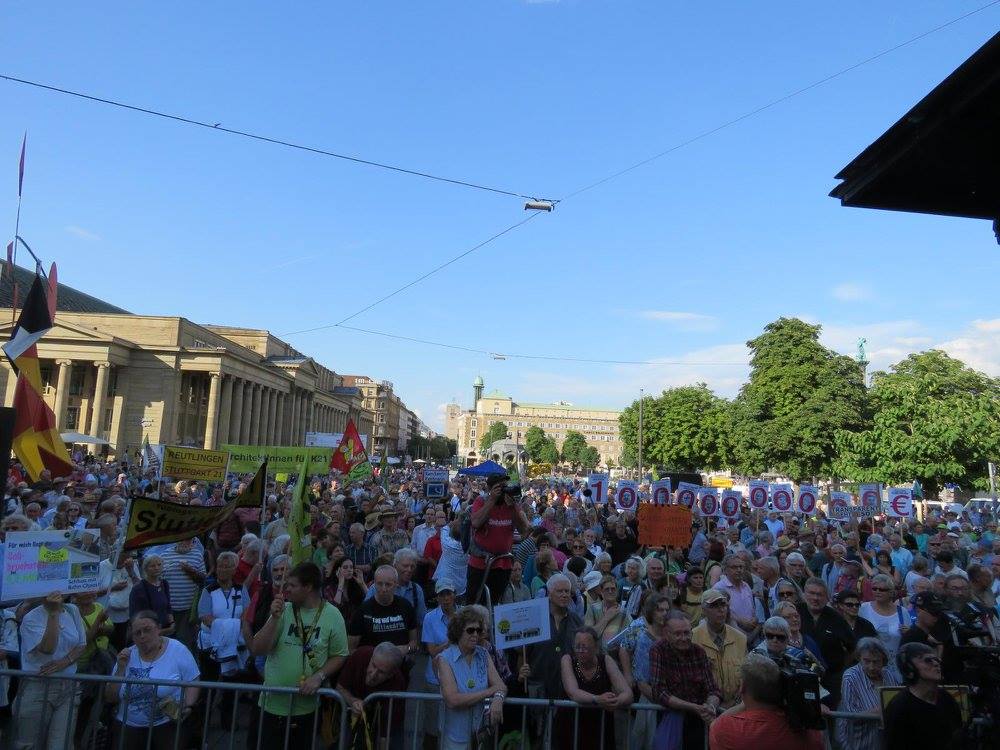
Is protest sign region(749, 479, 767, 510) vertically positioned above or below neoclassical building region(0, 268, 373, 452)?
below

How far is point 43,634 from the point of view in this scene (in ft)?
18.8

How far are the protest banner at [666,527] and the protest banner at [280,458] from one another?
15.3 ft

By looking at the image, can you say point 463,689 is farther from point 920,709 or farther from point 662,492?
point 662,492

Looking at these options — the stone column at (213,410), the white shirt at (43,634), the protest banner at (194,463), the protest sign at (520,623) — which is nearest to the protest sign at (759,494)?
the protest banner at (194,463)

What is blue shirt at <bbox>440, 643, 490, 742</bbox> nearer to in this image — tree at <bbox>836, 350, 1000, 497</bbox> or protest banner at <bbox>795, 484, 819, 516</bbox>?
protest banner at <bbox>795, 484, 819, 516</bbox>

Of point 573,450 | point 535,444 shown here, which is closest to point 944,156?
point 535,444

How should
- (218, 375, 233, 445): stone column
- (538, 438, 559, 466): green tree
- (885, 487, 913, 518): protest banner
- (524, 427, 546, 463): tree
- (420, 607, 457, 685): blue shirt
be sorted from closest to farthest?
(420, 607, 457, 685): blue shirt < (885, 487, 913, 518): protest banner < (218, 375, 233, 445): stone column < (538, 438, 559, 466): green tree < (524, 427, 546, 463): tree

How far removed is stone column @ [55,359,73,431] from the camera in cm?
6278

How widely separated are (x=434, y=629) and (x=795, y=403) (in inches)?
1869

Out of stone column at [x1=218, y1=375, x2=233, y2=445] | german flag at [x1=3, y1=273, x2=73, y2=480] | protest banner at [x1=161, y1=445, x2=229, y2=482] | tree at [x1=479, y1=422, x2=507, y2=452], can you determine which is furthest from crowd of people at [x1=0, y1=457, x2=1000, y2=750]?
tree at [x1=479, y1=422, x2=507, y2=452]

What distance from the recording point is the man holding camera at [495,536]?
7.72 meters

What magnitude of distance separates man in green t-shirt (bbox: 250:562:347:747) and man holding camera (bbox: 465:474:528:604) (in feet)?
8.15

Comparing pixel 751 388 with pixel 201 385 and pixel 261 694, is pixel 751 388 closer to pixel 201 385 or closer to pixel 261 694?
pixel 261 694

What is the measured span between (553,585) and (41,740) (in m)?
3.99
